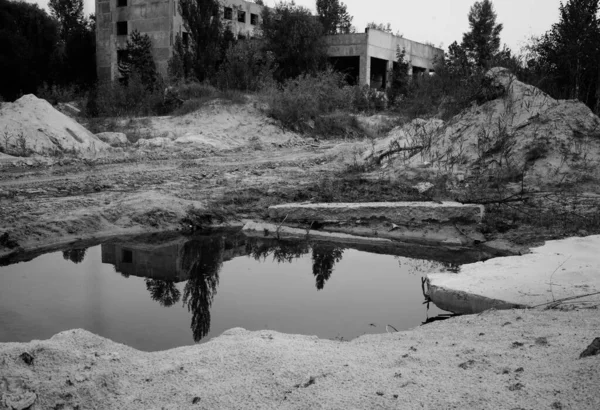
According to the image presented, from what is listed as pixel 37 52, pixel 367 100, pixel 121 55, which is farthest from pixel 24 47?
pixel 367 100

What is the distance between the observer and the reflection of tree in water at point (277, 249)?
4.95m

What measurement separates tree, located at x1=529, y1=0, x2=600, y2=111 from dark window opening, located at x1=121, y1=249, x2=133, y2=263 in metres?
7.70

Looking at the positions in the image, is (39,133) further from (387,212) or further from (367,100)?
(367,100)

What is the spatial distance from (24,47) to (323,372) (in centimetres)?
2615

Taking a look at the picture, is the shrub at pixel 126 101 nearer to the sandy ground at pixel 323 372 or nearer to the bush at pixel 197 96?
the bush at pixel 197 96

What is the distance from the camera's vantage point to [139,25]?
24062 millimetres

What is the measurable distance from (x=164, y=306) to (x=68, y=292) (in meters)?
0.79

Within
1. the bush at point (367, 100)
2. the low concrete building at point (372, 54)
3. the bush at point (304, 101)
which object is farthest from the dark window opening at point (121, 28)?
the bush at point (367, 100)

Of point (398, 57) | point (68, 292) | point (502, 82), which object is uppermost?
point (398, 57)

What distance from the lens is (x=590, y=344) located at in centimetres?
208

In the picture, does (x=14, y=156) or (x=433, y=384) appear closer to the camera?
(x=433, y=384)

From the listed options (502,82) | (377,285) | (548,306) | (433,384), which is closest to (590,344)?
(433,384)

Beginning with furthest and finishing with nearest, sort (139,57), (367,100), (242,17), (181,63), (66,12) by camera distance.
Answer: (66,12) < (242,17) < (139,57) < (367,100) < (181,63)

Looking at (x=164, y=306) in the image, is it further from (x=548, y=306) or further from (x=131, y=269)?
(x=548, y=306)
